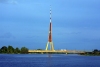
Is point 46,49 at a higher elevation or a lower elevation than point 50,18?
lower

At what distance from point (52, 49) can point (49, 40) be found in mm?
14903

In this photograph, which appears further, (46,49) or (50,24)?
(46,49)

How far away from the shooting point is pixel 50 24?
176750 mm

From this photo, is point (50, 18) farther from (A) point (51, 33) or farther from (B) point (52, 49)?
(B) point (52, 49)

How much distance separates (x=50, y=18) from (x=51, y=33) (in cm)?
924

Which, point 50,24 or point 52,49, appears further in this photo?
point 52,49

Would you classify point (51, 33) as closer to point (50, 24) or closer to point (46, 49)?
point (50, 24)

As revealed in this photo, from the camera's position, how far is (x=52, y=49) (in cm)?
19200

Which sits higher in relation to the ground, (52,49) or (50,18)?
(50,18)

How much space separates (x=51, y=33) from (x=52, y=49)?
16122 mm

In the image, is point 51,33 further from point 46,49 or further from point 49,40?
point 46,49

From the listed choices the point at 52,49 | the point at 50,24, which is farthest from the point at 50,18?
the point at 52,49

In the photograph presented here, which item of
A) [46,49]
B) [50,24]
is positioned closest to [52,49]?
[46,49]

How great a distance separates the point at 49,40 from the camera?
178 meters
